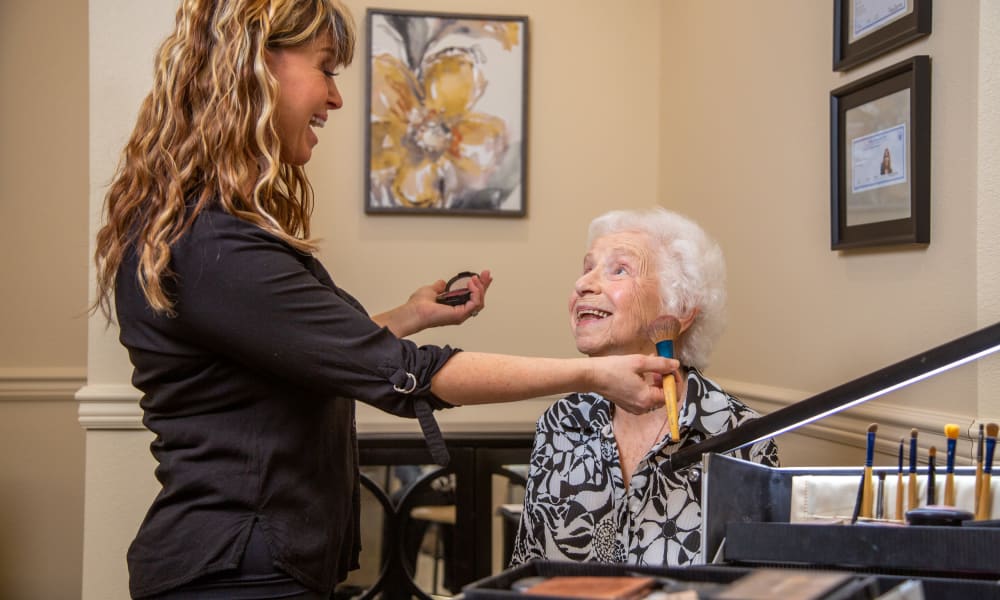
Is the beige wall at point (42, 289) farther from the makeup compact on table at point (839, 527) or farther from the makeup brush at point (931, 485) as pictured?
the makeup brush at point (931, 485)

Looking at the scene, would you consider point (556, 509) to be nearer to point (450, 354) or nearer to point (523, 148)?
point (450, 354)

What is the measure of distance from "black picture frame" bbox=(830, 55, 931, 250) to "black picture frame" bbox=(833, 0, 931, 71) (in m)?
0.05

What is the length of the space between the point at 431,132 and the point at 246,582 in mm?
2307

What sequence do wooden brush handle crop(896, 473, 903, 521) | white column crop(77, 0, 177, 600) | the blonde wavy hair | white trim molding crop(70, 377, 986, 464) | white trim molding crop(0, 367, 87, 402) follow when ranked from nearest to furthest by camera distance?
wooden brush handle crop(896, 473, 903, 521), the blonde wavy hair, white trim molding crop(70, 377, 986, 464), white column crop(77, 0, 177, 600), white trim molding crop(0, 367, 87, 402)

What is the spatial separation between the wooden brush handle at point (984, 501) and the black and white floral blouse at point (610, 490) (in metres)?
0.58

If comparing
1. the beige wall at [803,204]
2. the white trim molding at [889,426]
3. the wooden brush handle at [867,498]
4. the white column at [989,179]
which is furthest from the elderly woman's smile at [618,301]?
the wooden brush handle at [867,498]

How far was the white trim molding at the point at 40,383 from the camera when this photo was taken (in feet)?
11.6

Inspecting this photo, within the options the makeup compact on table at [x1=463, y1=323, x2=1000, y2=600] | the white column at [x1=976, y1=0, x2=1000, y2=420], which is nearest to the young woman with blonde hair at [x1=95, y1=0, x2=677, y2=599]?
the makeup compact on table at [x1=463, y1=323, x2=1000, y2=600]

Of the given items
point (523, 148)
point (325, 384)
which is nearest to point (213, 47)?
point (325, 384)

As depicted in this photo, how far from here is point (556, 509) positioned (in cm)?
192

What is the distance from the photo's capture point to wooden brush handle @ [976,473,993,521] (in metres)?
1.19

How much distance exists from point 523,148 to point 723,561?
2545mm

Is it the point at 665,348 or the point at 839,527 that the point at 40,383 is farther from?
Answer: the point at 839,527

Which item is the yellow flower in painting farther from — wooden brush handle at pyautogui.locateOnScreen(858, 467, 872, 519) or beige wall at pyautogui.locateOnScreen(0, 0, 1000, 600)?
wooden brush handle at pyautogui.locateOnScreen(858, 467, 872, 519)
